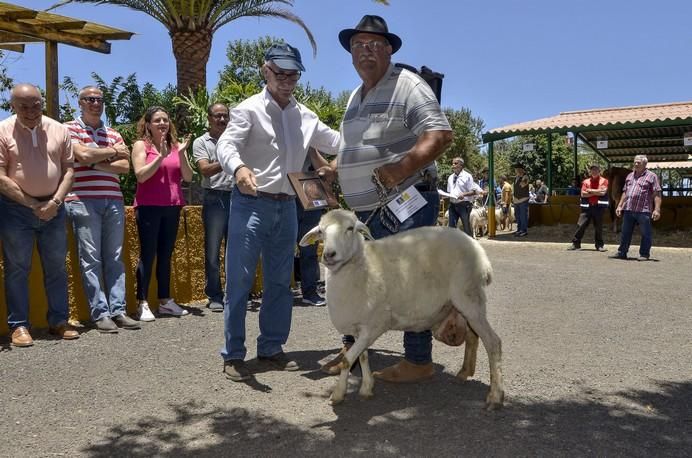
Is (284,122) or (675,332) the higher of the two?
(284,122)

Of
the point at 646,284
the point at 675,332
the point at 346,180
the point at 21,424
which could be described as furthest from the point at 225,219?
the point at 646,284

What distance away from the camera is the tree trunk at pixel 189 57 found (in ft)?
44.8

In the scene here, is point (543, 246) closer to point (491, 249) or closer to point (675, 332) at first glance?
point (491, 249)

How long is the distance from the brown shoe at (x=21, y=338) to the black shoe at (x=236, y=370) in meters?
2.00

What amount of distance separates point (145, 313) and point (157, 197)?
119cm

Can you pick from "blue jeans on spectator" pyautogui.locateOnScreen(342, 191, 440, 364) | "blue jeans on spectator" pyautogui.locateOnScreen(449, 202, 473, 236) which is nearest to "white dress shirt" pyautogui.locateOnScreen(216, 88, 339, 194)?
"blue jeans on spectator" pyautogui.locateOnScreen(342, 191, 440, 364)

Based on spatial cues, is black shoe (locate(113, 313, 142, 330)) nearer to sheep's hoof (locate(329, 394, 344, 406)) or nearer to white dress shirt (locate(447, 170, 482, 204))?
sheep's hoof (locate(329, 394, 344, 406))

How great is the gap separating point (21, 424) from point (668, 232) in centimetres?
1767

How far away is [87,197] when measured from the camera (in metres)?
5.66

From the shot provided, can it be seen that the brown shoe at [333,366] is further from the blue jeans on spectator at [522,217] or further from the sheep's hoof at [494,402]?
the blue jeans on spectator at [522,217]

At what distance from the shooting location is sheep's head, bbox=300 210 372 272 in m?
3.57

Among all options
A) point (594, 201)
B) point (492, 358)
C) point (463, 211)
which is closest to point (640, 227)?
point (594, 201)

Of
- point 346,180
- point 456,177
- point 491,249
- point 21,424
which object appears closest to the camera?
point 21,424

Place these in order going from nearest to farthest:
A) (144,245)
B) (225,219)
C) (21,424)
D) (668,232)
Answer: (21,424) → (144,245) → (225,219) → (668,232)
